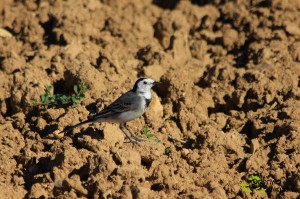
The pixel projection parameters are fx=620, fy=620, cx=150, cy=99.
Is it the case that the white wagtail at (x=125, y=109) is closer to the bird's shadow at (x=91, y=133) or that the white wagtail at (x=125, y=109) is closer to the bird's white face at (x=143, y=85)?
the bird's white face at (x=143, y=85)

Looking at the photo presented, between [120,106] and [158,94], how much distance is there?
4.77 feet

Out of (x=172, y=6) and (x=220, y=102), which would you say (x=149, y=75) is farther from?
(x=172, y=6)

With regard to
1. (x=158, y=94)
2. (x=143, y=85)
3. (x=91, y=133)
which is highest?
(x=143, y=85)

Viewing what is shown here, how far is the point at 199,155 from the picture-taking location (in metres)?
9.37

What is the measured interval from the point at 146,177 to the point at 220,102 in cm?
322

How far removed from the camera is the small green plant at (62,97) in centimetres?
1098

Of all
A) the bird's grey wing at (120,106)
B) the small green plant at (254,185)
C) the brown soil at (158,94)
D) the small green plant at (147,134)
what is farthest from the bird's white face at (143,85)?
the small green plant at (254,185)

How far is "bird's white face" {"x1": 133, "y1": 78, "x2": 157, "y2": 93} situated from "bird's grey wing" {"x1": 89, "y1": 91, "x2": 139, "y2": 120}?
0.18 meters

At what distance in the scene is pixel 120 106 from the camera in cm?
1034

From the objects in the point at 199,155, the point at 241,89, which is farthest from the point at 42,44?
the point at 199,155

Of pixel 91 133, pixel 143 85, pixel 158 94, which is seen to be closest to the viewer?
pixel 91 133

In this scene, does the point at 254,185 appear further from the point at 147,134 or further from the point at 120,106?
the point at 120,106

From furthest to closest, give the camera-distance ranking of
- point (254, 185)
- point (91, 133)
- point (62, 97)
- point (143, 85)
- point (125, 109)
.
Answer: point (62, 97) < point (143, 85) < point (125, 109) < point (91, 133) < point (254, 185)

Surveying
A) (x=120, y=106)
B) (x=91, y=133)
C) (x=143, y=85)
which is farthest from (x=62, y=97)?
(x=91, y=133)
